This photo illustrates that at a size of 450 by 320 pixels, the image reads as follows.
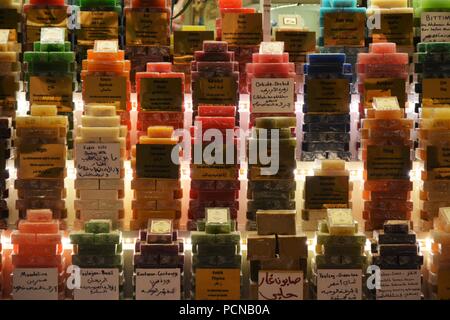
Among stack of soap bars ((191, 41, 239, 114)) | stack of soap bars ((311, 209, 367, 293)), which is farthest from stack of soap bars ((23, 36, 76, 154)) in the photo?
stack of soap bars ((311, 209, 367, 293))

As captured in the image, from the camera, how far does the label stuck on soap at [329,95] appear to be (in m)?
4.31

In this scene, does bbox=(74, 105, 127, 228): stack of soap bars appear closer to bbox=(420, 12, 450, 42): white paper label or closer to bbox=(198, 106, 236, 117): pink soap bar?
bbox=(198, 106, 236, 117): pink soap bar

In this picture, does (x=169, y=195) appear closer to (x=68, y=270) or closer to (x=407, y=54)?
(x=68, y=270)

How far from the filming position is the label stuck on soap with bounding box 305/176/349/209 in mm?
4168

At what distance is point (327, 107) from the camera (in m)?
4.32

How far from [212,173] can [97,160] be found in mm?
463

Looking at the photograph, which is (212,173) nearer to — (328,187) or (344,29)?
(328,187)

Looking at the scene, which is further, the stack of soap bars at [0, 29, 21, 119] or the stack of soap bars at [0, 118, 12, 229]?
the stack of soap bars at [0, 29, 21, 119]

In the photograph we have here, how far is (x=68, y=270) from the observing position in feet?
13.2

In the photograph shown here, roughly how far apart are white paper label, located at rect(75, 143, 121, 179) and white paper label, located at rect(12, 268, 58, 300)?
0.42 metres

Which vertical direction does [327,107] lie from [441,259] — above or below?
above

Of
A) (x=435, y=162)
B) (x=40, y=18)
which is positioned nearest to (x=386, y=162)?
(x=435, y=162)
